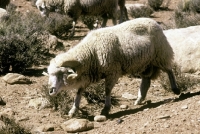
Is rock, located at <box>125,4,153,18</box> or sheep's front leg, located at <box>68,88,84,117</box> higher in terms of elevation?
rock, located at <box>125,4,153,18</box>

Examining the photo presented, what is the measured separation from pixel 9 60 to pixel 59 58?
3676 millimetres

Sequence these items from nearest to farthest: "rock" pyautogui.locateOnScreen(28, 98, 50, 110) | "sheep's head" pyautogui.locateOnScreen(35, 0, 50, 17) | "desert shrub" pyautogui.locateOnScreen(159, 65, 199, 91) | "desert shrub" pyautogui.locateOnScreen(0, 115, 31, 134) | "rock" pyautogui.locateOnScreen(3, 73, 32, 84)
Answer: "desert shrub" pyautogui.locateOnScreen(0, 115, 31, 134) → "rock" pyautogui.locateOnScreen(28, 98, 50, 110) → "desert shrub" pyautogui.locateOnScreen(159, 65, 199, 91) → "rock" pyautogui.locateOnScreen(3, 73, 32, 84) → "sheep's head" pyautogui.locateOnScreen(35, 0, 50, 17)

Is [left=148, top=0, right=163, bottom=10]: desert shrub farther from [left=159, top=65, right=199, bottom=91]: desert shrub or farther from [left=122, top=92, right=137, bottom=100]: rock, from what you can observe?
[left=122, top=92, right=137, bottom=100]: rock

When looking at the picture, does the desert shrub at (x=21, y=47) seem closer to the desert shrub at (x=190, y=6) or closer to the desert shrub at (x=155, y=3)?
the desert shrub at (x=190, y=6)

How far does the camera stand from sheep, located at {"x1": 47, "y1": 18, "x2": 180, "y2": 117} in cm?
842

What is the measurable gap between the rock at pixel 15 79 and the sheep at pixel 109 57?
7.69 feet

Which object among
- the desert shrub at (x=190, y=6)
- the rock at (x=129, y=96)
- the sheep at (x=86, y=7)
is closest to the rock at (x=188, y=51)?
the rock at (x=129, y=96)

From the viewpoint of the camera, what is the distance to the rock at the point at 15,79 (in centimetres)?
1080

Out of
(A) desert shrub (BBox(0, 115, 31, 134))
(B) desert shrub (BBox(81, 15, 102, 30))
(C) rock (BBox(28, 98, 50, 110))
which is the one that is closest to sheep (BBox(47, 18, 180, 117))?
(C) rock (BBox(28, 98, 50, 110))

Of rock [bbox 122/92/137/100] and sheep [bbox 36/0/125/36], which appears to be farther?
sheep [bbox 36/0/125/36]

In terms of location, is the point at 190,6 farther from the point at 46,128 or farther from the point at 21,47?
the point at 46,128

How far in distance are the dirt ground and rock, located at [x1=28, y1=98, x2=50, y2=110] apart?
0.30ft

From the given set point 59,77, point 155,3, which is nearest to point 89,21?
point 155,3

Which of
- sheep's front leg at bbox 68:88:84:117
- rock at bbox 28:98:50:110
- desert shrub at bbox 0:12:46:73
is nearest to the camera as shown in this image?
sheep's front leg at bbox 68:88:84:117
